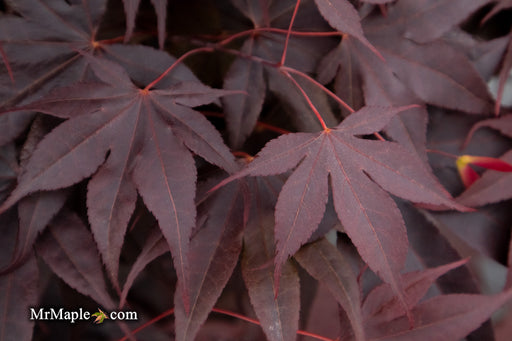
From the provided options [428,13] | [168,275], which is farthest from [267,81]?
[168,275]

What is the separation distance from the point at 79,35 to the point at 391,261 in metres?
0.38

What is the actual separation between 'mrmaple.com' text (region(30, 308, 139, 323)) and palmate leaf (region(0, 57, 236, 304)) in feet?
0.32

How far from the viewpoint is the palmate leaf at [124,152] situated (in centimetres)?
33

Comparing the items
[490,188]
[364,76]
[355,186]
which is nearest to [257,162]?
[355,186]

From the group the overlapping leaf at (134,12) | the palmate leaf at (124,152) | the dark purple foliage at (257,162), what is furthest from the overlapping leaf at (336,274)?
the overlapping leaf at (134,12)

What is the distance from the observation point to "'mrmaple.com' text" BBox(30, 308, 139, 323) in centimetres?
40

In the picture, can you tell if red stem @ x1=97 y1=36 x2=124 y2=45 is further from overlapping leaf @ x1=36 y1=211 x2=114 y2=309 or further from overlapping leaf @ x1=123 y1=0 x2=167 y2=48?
overlapping leaf @ x1=36 y1=211 x2=114 y2=309

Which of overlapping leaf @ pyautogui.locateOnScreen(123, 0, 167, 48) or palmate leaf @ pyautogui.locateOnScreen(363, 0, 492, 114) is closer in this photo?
overlapping leaf @ pyautogui.locateOnScreen(123, 0, 167, 48)

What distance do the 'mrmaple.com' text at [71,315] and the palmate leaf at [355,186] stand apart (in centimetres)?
20

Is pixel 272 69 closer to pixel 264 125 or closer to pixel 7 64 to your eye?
pixel 264 125

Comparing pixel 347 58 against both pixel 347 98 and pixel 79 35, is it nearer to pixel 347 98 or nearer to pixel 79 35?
pixel 347 98

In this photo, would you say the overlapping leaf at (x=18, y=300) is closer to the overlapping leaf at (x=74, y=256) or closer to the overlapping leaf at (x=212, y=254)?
the overlapping leaf at (x=74, y=256)

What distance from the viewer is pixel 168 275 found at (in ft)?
1.87

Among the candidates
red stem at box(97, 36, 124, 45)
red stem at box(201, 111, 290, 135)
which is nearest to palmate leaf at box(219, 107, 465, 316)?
red stem at box(201, 111, 290, 135)
